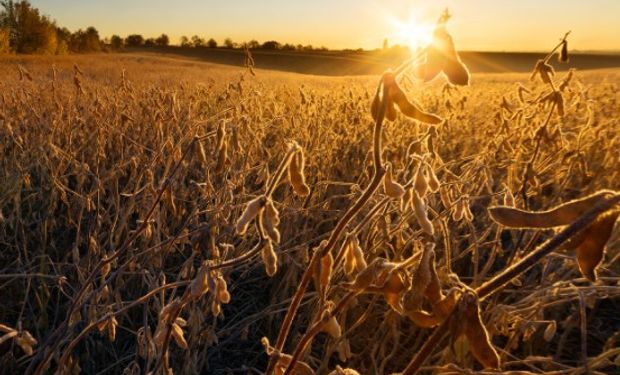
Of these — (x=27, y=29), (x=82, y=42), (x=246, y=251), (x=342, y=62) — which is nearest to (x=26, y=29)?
(x=27, y=29)

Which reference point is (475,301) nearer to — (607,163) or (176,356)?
(176,356)

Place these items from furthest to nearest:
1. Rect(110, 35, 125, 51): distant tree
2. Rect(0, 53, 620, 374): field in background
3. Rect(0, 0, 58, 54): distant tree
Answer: Rect(110, 35, 125, 51): distant tree < Rect(0, 0, 58, 54): distant tree < Rect(0, 53, 620, 374): field in background

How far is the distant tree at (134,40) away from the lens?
71.2 metres

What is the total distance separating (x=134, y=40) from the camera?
238 feet

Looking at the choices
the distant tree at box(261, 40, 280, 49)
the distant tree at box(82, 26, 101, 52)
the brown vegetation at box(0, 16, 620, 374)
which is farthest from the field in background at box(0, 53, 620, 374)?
the distant tree at box(261, 40, 280, 49)

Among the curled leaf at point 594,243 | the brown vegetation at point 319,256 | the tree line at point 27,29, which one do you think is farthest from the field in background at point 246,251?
the tree line at point 27,29

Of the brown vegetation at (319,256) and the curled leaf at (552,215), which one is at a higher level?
the curled leaf at (552,215)

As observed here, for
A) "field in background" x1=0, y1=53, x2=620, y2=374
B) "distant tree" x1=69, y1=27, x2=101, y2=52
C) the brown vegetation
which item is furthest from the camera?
"distant tree" x1=69, y1=27, x2=101, y2=52

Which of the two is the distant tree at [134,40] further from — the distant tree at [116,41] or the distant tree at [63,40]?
the distant tree at [63,40]

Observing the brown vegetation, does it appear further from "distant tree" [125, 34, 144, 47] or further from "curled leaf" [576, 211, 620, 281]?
"distant tree" [125, 34, 144, 47]

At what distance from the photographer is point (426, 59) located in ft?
3.00

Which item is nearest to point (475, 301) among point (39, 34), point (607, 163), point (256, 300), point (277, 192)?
point (256, 300)

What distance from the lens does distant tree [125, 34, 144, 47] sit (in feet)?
234

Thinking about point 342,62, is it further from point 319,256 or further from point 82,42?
point 319,256
